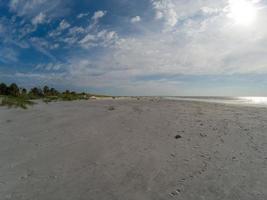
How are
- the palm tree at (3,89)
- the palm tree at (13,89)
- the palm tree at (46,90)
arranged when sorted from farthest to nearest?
the palm tree at (46,90)
the palm tree at (3,89)
the palm tree at (13,89)

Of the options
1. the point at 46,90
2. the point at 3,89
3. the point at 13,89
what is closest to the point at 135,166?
the point at 13,89

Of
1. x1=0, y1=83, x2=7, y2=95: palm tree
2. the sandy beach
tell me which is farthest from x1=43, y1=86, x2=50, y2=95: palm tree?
the sandy beach

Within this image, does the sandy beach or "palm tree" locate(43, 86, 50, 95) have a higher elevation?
"palm tree" locate(43, 86, 50, 95)

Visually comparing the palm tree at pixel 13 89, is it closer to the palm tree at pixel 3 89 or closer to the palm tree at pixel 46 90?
the palm tree at pixel 3 89

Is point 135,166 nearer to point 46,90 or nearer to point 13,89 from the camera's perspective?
point 13,89

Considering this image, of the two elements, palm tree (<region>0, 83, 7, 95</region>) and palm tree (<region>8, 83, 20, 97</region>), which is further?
palm tree (<region>0, 83, 7, 95</region>)

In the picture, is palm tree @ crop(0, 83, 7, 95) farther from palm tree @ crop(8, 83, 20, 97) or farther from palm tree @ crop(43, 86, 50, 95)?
palm tree @ crop(43, 86, 50, 95)

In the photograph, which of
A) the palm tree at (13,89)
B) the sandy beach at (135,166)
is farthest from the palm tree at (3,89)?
the sandy beach at (135,166)

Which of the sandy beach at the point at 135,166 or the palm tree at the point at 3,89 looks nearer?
the sandy beach at the point at 135,166

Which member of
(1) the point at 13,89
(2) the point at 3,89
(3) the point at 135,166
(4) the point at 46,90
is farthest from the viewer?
(4) the point at 46,90

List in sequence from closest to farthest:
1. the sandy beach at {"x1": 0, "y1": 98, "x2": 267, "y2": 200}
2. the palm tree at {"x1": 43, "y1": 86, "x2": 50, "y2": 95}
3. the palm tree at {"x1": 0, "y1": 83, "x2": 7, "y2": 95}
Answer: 1. the sandy beach at {"x1": 0, "y1": 98, "x2": 267, "y2": 200}
2. the palm tree at {"x1": 0, "y1": 83, "x2": 7, "y2": 95}
3. the palm tree at {"x1": 43, "y1": 86, "x2": 50, "y2": 95}

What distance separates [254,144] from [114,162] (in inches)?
174

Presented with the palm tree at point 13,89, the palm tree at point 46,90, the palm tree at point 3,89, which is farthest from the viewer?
the palm tree at point 46,90

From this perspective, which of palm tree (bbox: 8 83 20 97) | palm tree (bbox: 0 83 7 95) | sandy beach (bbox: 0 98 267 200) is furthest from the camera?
palm tree (bbox: 0 83 7 95)
